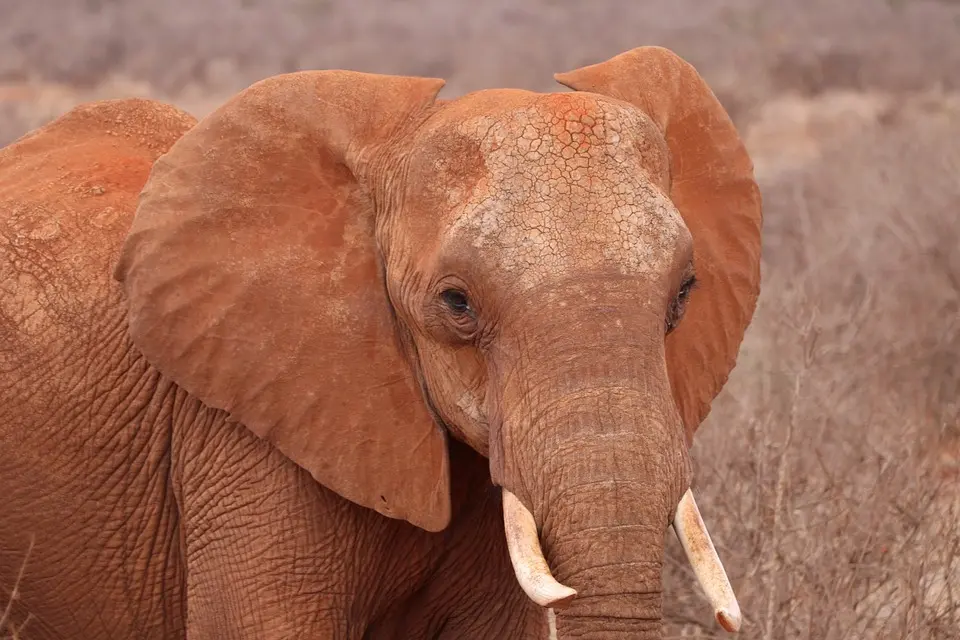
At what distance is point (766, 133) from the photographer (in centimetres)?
1681

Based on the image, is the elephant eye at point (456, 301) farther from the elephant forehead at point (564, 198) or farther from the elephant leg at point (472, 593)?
the elephant leg at point (472, 593)

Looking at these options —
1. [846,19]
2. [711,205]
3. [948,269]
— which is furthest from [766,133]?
[711,205]

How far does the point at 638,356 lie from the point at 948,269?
534 cm

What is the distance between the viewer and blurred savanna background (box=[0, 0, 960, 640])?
17.1 feet

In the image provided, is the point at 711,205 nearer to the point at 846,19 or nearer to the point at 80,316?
the point at 80,316

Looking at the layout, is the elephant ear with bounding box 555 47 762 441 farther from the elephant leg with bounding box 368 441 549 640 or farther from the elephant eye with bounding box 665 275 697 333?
the elephant leg with bounding box 368 441 549 640

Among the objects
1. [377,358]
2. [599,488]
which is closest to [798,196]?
[377,358]

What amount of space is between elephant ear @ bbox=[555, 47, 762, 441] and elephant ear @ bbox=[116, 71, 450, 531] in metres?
0.50

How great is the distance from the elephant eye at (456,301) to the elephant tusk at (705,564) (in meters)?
0.58

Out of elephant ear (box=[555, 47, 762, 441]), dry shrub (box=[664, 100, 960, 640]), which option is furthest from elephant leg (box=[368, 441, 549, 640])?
dry shrub (box=[664, 100, 960, 640])

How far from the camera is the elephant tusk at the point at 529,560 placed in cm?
311

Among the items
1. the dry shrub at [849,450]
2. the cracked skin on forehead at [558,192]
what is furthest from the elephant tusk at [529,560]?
the dry shrub at [849,450]

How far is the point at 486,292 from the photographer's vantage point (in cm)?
346

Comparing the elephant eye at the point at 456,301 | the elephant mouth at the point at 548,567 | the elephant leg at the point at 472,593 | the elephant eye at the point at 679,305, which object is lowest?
the elephant leg at the point at 472,593
